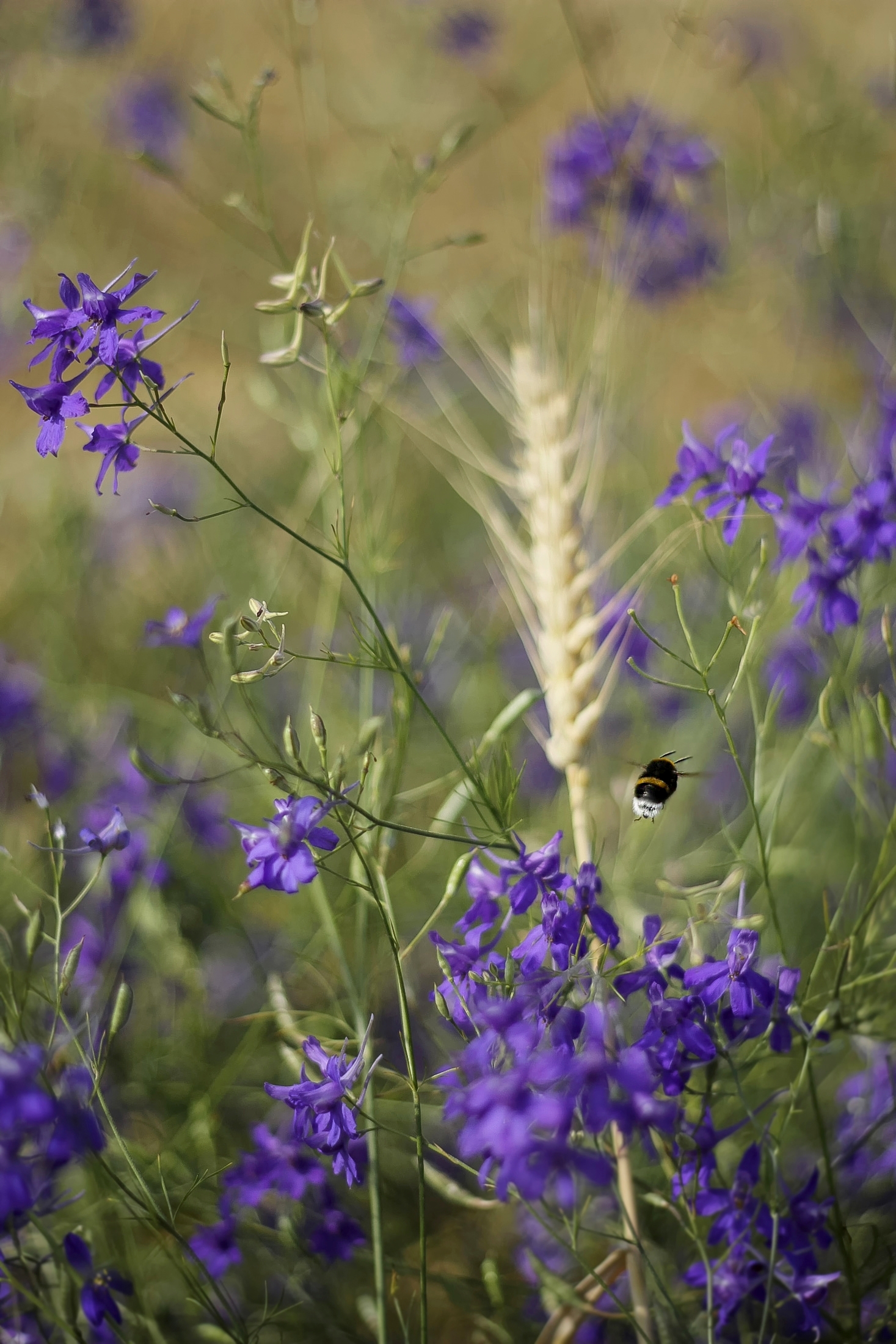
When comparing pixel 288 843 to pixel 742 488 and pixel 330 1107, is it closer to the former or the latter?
pixel 330 1107

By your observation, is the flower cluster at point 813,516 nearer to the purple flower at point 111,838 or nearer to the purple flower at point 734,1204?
the purple flower at point 734,1204

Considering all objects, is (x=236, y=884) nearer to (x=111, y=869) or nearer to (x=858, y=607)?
(x=111, y=869)

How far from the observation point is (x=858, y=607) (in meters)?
1.24

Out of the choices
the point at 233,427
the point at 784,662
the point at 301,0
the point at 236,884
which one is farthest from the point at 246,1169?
the point at 233,427

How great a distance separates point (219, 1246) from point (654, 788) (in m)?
0.78

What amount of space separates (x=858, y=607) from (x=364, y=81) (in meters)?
3.52

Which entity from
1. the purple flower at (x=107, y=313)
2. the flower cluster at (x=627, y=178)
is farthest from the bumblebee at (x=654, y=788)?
the flower cluster at (x=627, y=178)

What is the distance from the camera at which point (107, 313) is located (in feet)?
2.93

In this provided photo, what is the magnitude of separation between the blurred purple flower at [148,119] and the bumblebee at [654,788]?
123 inches

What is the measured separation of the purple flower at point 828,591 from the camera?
3.90 ft

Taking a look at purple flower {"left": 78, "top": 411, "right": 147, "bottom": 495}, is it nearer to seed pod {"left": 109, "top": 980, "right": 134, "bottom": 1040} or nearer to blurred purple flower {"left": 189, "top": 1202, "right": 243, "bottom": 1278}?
seed pod {"left": 109, "top": 980, "right": 134, "bottom": 1040}

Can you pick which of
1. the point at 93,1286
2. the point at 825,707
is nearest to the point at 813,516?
the point at 825,707

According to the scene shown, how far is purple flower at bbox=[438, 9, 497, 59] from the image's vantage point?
3.23m

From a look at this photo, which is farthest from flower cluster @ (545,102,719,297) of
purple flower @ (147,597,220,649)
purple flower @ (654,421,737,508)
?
purple flower @ (147,597,220,649)
